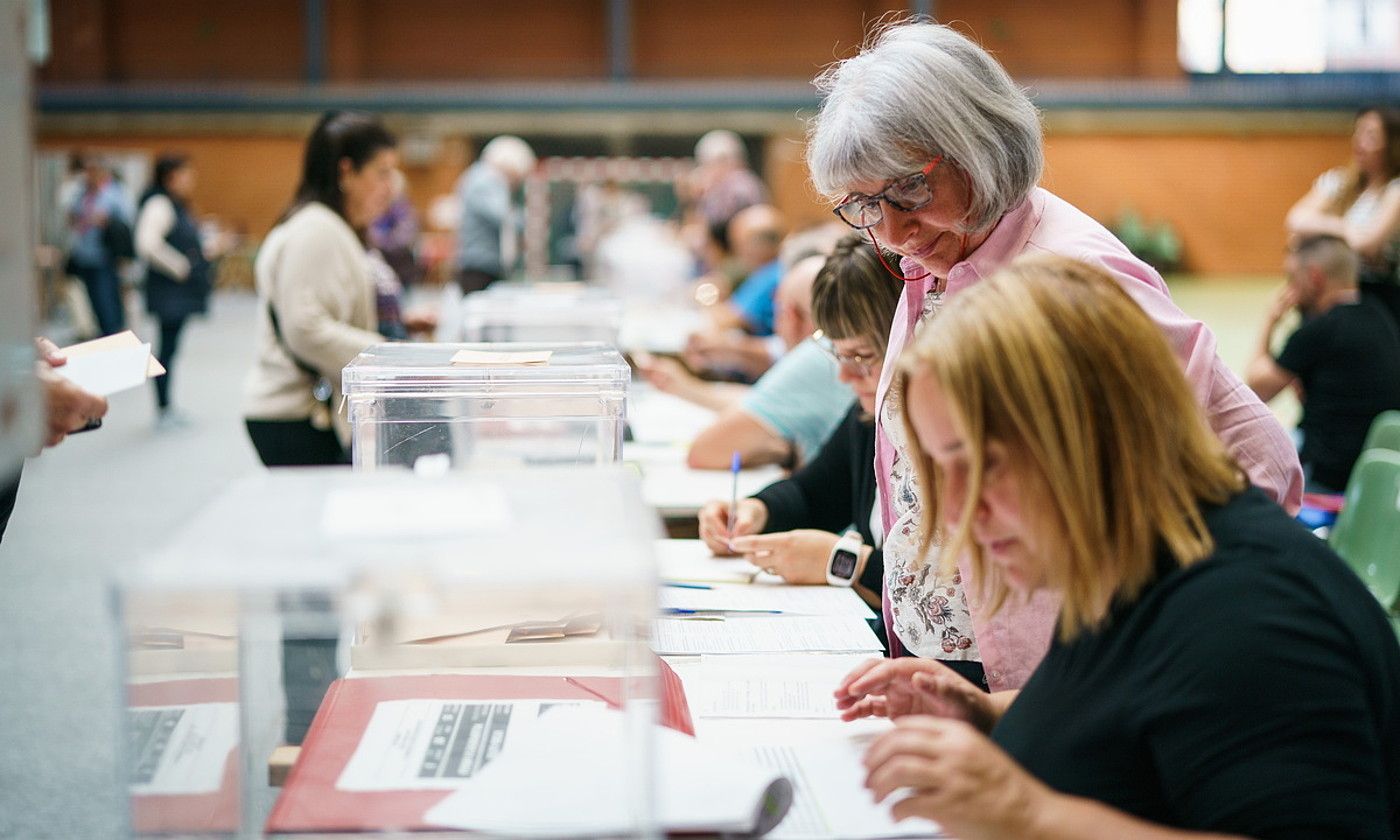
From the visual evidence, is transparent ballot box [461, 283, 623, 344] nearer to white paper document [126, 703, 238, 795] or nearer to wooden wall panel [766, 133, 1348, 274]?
white paper document [126, 703, 238, 795]

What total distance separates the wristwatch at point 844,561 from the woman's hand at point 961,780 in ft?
4.09

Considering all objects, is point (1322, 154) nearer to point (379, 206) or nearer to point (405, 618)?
point (379, 206)

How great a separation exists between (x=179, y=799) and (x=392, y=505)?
348 millimetres

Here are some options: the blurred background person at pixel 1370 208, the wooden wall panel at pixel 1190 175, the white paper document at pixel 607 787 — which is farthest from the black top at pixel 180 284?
the wooden wall panel at pixel 1190 175

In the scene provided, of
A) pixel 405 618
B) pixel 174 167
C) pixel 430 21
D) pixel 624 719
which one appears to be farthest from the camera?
pixel 430 21

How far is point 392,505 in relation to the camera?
1.22m

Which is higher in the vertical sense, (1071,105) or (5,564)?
(1071,105)

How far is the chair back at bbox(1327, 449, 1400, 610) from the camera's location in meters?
3.09

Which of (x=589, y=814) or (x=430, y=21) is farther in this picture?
(x=430, y=21)

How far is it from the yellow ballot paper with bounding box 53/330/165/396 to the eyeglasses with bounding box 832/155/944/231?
973mm

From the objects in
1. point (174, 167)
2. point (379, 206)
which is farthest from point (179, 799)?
point (174, 167)

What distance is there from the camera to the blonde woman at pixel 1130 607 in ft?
3.54

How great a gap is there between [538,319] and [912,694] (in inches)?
113

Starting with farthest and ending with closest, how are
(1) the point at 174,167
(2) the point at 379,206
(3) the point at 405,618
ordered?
(1) the point at 174,167 < (2) the point at 379,206 < (3) the point at 405,618
